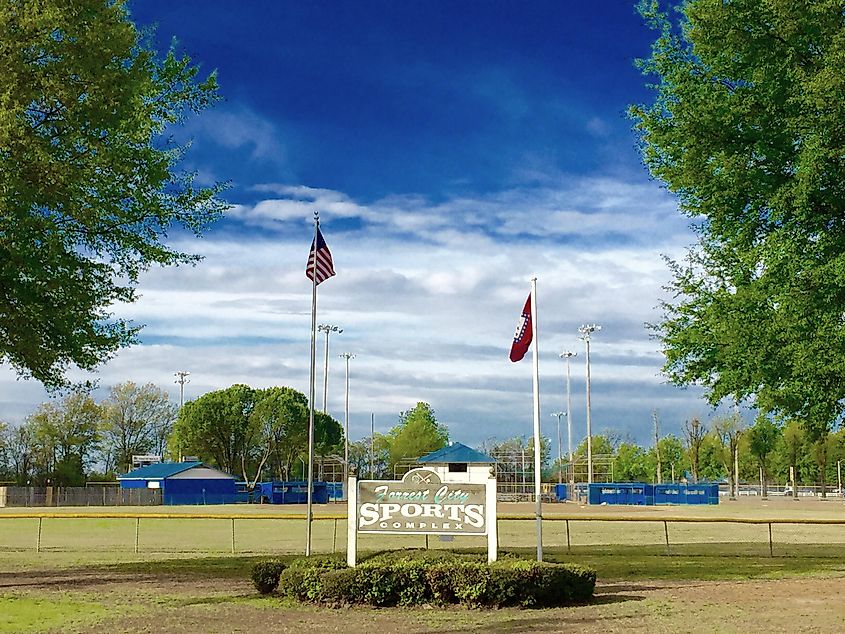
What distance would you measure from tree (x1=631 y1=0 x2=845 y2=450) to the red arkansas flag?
17.0 feet

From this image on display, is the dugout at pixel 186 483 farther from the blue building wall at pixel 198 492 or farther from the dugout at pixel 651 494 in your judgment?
the dugout at pixel 651 494

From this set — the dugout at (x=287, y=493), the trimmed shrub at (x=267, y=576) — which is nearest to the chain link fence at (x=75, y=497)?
the dugout at (x=287, y=493)

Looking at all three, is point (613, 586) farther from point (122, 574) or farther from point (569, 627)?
point (122, 574)

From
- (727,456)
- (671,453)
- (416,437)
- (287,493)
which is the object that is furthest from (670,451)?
(287,493)

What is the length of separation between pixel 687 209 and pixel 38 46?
50.1 ft

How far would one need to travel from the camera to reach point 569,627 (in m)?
13.9

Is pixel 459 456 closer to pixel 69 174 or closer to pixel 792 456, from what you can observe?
pixel 792 456

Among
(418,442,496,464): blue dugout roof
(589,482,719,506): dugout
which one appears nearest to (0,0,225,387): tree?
(418,442,496,464): blue dugout roof

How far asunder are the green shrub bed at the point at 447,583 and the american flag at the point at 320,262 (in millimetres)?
7636

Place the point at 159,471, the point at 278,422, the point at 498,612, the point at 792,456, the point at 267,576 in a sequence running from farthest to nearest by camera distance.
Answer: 1. the point at 792,456
2. the point at 278,422
3. the point at 159,471
4. the point at 267,576
5. the point at 498,612

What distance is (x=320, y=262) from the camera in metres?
22.0

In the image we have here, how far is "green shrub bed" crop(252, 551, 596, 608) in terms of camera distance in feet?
51.8

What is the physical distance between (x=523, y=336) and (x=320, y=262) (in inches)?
215

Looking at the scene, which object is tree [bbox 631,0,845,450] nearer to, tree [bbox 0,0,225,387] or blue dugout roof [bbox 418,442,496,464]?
tree [bbox 0,0,225,387]
